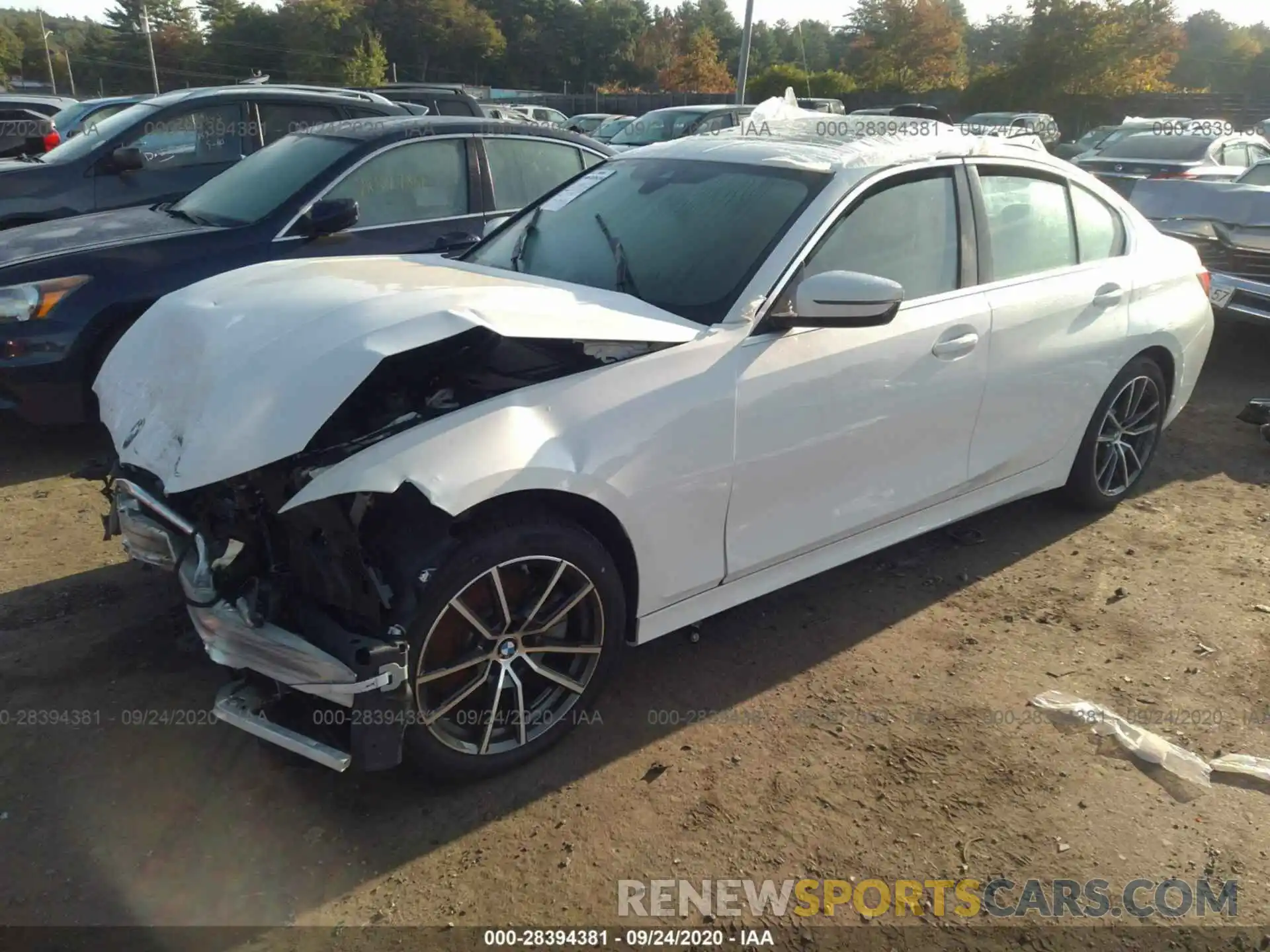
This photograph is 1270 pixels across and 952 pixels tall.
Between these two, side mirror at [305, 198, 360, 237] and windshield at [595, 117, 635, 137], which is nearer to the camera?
side mirror at [305, 198, 360, 237]

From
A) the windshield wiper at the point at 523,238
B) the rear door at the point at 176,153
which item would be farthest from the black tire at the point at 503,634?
the rear door at the point at 176,153

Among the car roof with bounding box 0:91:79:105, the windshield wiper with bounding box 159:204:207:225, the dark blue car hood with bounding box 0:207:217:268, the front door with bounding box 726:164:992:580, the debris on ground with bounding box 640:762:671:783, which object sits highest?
the car roof with bounding box 0:91:79:105

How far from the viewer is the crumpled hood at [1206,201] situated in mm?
7625

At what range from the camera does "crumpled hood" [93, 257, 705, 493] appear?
2498mm

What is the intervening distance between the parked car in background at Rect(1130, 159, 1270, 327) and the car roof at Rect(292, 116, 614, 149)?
5.00 metres

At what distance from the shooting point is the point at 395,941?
234 centimetres

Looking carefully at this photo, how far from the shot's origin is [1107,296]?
4246 millimetres

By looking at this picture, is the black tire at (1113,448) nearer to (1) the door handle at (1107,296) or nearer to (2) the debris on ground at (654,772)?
(1) the door handle at (1107,296)

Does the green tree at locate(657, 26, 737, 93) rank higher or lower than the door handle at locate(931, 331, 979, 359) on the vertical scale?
higher

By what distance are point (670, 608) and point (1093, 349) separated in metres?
2.40

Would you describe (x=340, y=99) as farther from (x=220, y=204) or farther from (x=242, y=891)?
(x=242, y=891)

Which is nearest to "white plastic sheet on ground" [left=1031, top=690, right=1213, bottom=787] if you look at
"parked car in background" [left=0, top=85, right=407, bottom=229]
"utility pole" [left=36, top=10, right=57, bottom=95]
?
"parked car in background" [left=0, top=85, right=407, bottom=229]

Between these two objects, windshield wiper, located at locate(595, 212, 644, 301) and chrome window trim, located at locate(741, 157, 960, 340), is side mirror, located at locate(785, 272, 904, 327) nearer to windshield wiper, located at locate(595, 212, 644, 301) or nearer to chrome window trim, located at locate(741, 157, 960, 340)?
chrome window trim, located at locate(741, 157, 960, 340)

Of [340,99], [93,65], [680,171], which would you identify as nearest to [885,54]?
[340,99]
